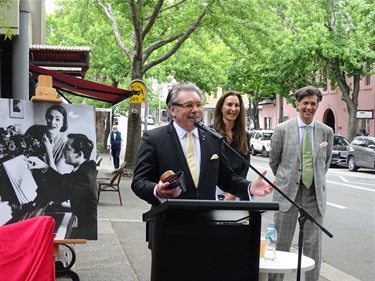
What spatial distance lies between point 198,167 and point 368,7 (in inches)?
801

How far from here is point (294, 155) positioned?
17.9 ft

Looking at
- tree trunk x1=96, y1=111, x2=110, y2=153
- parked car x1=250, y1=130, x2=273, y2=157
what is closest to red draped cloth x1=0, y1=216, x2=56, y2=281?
tree trunk x1=96, y1=111, x2=110, y2=153

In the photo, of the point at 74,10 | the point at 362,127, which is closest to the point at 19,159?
the point at 74,10

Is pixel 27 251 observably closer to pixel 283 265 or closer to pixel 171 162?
pixel 171 162

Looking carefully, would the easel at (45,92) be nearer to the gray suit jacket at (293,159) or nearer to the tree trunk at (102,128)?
the gray suit jacket at (293,159)

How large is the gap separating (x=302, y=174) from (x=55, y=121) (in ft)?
7.39

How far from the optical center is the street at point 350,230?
316 inches

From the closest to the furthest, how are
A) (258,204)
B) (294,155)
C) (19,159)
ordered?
(258,204) < (19,159) < (294,155)

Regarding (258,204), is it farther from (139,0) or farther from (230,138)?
(139,0)

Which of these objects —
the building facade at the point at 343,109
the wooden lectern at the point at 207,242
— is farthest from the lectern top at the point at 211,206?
the building facade at the point at 343,109

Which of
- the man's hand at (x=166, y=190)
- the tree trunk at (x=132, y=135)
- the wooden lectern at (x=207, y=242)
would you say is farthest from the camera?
the tree trunk at (x=132, y=135)

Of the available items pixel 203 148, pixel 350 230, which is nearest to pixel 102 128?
pixel 350 230

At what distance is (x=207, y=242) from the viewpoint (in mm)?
2869

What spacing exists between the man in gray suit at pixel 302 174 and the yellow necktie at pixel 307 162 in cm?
1
